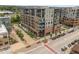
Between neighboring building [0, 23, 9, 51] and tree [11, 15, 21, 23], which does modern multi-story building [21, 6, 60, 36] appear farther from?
neighboring building [0, 23, 9, 51]

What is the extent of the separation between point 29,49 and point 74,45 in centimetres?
50

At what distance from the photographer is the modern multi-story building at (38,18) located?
195 cm

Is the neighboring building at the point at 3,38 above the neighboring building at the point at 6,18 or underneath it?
underneath

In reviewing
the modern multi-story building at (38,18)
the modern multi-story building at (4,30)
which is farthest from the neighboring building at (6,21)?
the modern multi-story building at (38,18)

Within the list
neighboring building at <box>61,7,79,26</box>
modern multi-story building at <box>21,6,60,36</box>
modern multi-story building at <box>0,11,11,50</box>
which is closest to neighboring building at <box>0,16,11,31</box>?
modern multi-story building at <box>0,11,11,50</box>

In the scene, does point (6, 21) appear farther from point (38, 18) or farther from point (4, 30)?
point (38, 18)

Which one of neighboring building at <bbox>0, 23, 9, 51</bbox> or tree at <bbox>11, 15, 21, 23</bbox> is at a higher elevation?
tree at <bbox>11, 15, 21, 23</bbox>

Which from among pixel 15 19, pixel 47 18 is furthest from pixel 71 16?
pixel 15 19

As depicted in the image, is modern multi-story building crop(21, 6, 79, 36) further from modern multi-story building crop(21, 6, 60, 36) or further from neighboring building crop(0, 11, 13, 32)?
neighboring building crop(0, 11, 13, 32)

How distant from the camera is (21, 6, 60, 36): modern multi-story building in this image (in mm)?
1949

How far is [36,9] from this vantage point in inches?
76.5

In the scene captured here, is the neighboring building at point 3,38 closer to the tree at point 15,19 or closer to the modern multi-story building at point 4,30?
the modern multi-story building at point 4,30

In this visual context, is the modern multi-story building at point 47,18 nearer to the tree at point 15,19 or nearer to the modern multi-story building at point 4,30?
the tree at point 15,19
